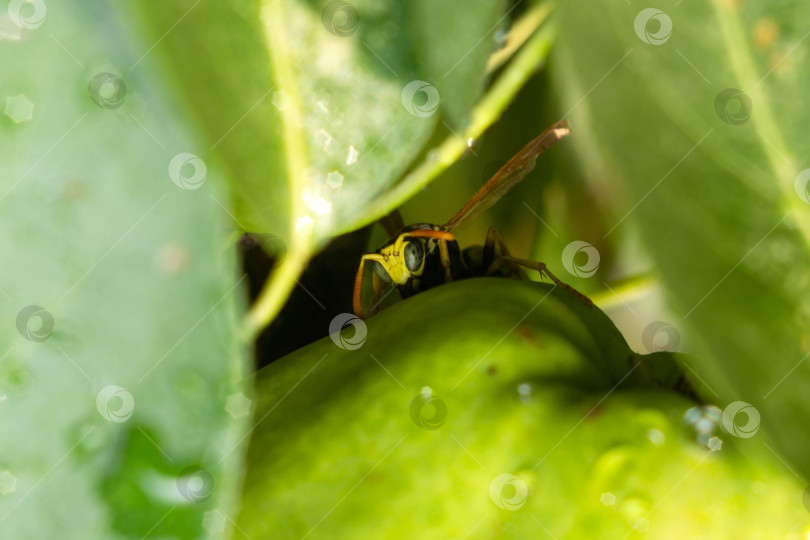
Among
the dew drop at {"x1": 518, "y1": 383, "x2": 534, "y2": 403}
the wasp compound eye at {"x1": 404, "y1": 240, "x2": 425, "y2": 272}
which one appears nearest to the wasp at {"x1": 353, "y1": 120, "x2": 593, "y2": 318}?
the wasp compound eye at {"x1": 404, "y1": 240, "x2": 425, "y2": 272}

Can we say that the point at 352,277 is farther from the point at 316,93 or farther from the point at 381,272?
the point at 316,93

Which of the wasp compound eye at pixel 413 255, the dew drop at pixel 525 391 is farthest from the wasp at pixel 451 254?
the dew drop at pixel 525 391

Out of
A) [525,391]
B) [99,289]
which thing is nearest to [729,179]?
[525,391]

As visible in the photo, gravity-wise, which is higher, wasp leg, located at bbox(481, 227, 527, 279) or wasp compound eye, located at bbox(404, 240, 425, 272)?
wasp leg, located at bbox(481, 227, 527, 279)

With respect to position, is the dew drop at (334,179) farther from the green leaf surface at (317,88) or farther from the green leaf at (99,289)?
the green leaf at (99,289)

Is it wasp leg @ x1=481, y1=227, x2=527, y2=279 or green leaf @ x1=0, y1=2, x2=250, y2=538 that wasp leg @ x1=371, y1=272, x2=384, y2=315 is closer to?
wasp leg @ x1=481, y1=227, x2=527, y2=279

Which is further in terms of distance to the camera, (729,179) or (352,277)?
(352,277)

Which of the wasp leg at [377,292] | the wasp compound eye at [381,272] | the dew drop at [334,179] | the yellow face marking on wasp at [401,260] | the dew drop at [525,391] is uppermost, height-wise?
the dew drop at [334,179]
